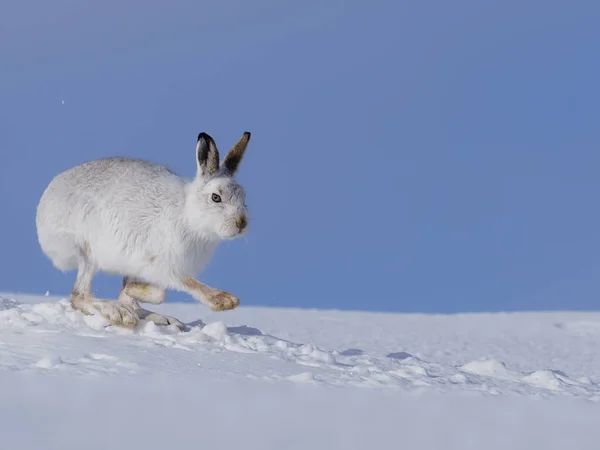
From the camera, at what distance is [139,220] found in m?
7.34

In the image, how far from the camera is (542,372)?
272 inches

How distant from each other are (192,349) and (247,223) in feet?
3.89

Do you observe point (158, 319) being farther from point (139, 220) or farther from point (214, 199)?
point (214, 199)

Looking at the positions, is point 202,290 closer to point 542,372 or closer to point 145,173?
point 145,173

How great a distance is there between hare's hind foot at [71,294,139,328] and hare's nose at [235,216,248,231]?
3.67ft

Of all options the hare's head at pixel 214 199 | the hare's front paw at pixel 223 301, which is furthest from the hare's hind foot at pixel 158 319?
the hare's head at pixel 214 199

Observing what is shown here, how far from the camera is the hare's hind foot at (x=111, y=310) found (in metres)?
6.98

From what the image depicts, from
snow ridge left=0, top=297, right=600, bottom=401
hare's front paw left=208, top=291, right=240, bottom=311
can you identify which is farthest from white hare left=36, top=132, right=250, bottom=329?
snow ridge left=0, top=297, right=600, bottom=401

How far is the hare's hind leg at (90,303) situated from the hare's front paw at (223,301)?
673mm

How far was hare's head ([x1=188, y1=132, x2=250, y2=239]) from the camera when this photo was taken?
7.07 meters

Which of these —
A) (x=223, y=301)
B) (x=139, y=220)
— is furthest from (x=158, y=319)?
(x=139, y=220)

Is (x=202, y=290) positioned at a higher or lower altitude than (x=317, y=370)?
higher

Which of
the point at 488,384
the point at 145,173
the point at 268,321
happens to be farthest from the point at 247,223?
the point at 268,321

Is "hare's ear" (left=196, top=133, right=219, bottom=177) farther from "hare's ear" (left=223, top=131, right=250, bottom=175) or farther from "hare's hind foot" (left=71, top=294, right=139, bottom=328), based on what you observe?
"hare's hind foot" (left=71, top=294, right=139, bottom=328)
